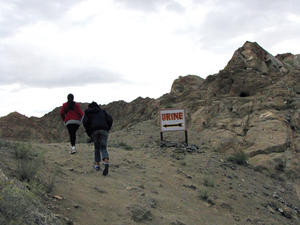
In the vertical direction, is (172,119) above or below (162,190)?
above

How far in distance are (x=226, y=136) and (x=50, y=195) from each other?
8.46 m

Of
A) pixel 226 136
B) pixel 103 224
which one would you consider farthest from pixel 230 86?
pixel 103 224

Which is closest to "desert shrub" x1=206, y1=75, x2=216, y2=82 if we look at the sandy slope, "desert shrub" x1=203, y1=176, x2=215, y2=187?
the sandy slope

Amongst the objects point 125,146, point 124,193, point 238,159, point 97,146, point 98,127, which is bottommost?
point 238,159

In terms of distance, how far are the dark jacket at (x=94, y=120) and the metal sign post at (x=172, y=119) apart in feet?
16.2

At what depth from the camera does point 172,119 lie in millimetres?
11266

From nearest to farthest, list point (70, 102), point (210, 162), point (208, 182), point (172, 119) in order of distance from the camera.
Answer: point (208, 182) < point (70, 102) < point (210, 162) < point (172, 119)

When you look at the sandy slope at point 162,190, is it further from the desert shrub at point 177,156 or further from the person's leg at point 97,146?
the person's leg at point 97,146

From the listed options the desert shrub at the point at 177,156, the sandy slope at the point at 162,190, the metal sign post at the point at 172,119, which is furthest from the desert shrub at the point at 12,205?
the metal sign post at the point at 172,119

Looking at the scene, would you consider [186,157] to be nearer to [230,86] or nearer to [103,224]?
[103,224]

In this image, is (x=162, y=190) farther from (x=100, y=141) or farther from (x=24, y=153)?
(x=24, y=153)

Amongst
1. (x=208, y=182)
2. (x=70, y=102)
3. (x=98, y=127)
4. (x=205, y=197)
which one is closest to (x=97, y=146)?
(x=98, y=127)

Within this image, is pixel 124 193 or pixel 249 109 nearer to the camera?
pixel 124 193

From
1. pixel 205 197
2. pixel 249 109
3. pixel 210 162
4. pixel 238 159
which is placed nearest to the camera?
pixel 205 197
